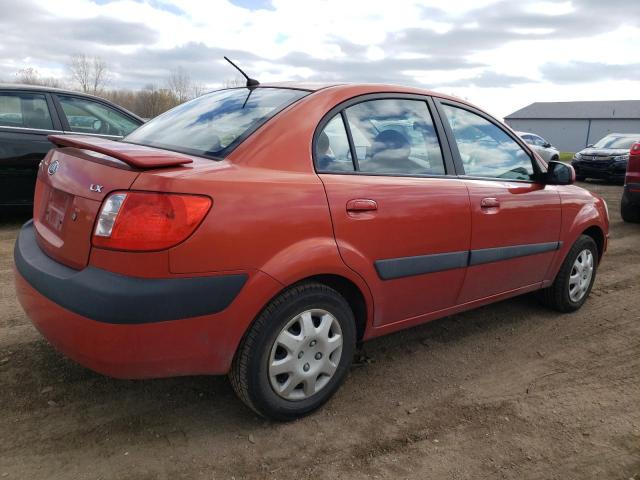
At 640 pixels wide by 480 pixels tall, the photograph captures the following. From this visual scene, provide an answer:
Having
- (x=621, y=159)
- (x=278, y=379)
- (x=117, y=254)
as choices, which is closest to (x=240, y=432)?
(x=278, y=379)

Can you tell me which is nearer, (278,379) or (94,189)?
(94,189)

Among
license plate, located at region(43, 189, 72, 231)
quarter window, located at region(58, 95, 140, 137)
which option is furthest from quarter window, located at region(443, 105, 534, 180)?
quarter window, located at region(58, 95, 140, 137)

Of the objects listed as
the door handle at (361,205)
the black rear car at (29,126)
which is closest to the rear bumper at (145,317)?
the door handle at (361,205)

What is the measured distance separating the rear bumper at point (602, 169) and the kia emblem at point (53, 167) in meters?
14.7

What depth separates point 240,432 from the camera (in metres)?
2.51

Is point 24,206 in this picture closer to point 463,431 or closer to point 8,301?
point 8,301

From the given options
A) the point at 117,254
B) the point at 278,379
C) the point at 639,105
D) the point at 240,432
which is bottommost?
the point at 240,432

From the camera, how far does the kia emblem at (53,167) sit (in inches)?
100

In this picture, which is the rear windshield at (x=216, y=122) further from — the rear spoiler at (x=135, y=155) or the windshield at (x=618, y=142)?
the windshield at (x=618, y=142)

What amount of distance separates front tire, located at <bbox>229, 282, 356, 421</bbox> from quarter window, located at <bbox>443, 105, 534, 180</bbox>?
1.34 m

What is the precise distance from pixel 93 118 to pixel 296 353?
5.25 m

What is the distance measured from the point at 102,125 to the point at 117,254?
5.18 meters

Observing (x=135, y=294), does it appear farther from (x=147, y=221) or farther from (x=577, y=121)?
(x=577, y=121)

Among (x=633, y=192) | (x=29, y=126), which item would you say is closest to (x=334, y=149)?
(x=29, y=126)
